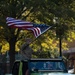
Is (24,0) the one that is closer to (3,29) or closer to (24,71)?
(3,29)

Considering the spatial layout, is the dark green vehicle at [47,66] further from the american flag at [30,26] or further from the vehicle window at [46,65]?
the american flag at [30,26]

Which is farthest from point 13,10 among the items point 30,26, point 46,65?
point 46,65

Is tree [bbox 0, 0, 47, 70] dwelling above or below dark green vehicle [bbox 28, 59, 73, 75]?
above

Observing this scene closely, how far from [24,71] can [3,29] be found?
9.18 metres

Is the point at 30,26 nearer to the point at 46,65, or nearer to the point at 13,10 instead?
the point at 13,10

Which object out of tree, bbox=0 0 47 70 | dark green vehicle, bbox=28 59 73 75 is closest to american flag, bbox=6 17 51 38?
tree, bbox=0 0 47 70

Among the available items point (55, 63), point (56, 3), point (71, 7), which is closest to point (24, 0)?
point (56, 3)

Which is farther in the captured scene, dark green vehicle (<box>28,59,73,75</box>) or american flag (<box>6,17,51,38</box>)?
american flag (<box>6,17,51,38</box>)

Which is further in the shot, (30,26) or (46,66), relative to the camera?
(30,26)

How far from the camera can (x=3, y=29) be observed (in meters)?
21.5

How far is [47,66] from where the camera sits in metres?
12.8

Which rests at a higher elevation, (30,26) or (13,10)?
(13,10)

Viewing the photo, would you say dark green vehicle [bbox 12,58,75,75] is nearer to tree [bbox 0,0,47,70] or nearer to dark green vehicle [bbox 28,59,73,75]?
dark green vehicle [bbox 28,59,73,75]

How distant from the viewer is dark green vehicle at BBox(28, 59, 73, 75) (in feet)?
40.2
